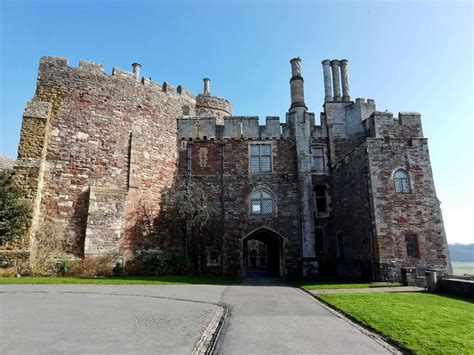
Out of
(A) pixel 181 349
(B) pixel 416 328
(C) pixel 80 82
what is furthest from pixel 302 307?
(C) pixel 80 82

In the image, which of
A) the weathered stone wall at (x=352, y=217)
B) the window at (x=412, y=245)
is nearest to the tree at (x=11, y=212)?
the weathered stone wall at (x=352, y=217)

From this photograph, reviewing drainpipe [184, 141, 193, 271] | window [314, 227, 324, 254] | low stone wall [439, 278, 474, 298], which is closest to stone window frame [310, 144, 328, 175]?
window [314, 227, 324, 254]

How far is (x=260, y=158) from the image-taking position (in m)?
21.4

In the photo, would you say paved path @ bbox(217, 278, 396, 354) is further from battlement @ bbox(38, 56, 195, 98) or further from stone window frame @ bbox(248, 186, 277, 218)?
battlement @ bbox(38, 56, 195, 98)

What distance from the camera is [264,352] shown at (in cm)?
480

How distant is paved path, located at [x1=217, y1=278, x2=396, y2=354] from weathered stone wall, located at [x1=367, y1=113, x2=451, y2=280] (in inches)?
323

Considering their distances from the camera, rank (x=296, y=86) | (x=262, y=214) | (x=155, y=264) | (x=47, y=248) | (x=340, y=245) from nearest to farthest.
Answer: (x=47, y=248) < (x=155, y=264) < (x=340, y=245) < (x=262, y=214) < (x=296, y=86)

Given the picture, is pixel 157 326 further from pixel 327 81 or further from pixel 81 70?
pixel 327 81

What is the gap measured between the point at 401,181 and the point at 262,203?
26.3 ft

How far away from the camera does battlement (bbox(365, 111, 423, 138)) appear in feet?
64.0

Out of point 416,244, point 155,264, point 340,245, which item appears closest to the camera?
point 416,244

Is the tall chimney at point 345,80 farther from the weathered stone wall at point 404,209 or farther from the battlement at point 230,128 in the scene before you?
the weathered stone wall at point 404,209

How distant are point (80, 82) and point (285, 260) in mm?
15477

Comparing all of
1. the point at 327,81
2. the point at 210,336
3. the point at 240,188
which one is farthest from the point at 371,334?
the point at 327,81
